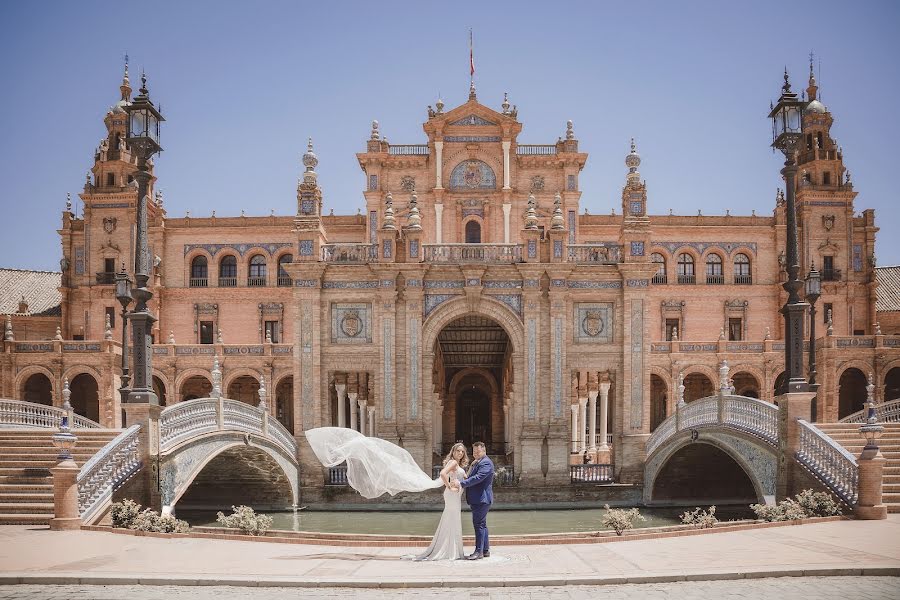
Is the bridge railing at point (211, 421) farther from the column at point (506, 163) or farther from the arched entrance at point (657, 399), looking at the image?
the arched entrance at point (657, 399)

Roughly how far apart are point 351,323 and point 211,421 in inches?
305

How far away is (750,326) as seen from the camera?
4600cm

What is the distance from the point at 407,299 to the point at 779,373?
73.9ft

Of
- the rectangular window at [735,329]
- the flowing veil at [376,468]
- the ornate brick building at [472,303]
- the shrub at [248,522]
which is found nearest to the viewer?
the flowing veil at [376,468]

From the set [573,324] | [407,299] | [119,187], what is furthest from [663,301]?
[119,187]

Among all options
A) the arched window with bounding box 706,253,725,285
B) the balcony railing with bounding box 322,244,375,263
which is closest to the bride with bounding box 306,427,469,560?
the balcony railing with bounding box 322,244,375,263

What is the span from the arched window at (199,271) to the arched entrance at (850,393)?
34.2 meters

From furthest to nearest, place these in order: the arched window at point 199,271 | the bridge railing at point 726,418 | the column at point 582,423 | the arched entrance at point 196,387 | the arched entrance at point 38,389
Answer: the arched window at point 199,271
the arched entrance at point 196,387
the arched entrance at point 38,389
the column at point 582,423
the bridge railing at point 726,418

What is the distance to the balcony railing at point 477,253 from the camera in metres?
29.4

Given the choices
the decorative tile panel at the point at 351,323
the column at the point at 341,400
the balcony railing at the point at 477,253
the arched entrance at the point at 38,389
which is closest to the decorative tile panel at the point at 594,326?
the balcony railing at the point at 477,253

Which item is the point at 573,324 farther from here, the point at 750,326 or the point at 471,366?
the point at 750,326

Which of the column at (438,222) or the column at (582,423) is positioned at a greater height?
the column at (438,222)

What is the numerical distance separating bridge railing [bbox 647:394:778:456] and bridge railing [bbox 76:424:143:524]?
1413 centimetres

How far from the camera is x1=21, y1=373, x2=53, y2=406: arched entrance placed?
42.5 metres
